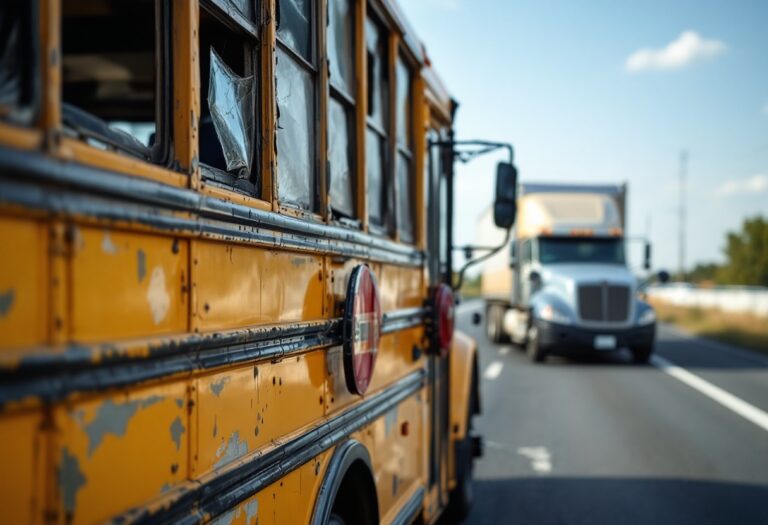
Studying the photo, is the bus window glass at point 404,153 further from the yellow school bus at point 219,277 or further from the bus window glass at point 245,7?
the bus window glass at point 245,7

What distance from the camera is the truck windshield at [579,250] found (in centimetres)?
1769

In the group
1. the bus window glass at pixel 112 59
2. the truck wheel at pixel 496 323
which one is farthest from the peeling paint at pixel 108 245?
the truck wheel at pixel 496 323

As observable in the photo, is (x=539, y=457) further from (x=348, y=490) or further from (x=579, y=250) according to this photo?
(x=579, y=250)

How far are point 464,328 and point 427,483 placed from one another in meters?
24.1

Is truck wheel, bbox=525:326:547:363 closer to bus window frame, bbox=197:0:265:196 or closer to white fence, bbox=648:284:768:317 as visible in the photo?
bus window frame, bbox=197:0:265:196

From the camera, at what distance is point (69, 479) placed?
131cm

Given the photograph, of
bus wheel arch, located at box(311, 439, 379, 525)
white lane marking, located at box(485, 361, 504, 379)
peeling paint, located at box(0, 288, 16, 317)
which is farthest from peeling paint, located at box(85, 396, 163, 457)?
white lane marking, located at box(485, 361, 504, 379)

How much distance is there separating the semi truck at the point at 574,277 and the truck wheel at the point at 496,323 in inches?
49.9

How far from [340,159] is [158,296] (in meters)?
1.63

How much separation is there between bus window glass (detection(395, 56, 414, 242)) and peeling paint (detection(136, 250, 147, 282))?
2.56 m

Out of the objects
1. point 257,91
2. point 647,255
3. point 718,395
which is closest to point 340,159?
point 257,91

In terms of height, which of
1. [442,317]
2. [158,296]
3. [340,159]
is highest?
[340,159]

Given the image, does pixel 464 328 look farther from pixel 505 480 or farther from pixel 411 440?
pixel 411 440

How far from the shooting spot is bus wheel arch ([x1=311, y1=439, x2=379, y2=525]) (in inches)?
104
